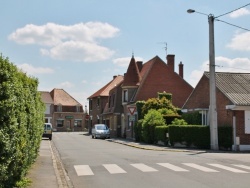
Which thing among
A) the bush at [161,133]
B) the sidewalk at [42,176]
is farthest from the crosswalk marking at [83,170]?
the bush at [161,133]

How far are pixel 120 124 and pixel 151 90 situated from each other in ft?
23.4

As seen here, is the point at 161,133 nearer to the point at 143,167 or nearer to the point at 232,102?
the point at 232,102

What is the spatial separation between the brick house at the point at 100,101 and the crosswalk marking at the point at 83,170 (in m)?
43.9

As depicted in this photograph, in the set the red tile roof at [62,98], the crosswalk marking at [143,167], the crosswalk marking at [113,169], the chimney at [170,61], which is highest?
the chimney at [170,61]

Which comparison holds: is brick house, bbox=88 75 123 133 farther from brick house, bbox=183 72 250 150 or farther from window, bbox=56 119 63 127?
brick house, bbox=183 72 250 150

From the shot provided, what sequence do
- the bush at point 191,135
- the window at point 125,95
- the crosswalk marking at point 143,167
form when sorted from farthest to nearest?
1. the window at point 125,95
2. the bush at point 191,135
3. the crosswalk marking at point 143,167

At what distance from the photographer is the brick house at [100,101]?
64812mm

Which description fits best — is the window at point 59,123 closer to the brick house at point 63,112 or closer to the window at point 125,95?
the brick house at point 63,112

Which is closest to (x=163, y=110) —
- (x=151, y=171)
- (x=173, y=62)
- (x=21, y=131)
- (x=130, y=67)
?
(x=130, y=67)

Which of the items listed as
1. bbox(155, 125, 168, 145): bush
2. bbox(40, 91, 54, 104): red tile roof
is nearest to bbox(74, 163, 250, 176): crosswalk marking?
bbox(155, 125, 168, 145): bush

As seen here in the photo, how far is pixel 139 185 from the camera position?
1120cm

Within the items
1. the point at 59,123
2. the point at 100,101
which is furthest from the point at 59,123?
the point at 100,101

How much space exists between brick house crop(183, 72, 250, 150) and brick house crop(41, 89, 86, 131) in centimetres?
5513

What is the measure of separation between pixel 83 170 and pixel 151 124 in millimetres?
20098
